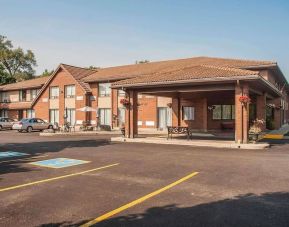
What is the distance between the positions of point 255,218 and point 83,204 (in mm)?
3341

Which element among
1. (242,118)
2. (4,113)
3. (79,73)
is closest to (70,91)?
(79,73)

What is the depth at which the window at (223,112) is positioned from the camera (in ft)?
95.3

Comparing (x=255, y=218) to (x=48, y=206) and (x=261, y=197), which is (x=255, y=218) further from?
(x=48, y=206)

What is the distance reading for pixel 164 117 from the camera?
30.4 meters

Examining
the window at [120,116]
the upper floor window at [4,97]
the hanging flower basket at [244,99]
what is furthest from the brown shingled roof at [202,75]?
the upper floor window at [4,97]

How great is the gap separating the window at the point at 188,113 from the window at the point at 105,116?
9155 mm

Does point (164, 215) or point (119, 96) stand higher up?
point (119, 96)

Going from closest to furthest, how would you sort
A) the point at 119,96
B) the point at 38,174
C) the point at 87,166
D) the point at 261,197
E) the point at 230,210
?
the point at 230,210
the point at 261,197
the point at 38,174
the point at 87,166
the point at 119,96

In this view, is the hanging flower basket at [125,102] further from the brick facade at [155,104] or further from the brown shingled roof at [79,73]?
the brown shingled roof at [79,73]

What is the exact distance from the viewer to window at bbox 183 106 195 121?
29.1 m

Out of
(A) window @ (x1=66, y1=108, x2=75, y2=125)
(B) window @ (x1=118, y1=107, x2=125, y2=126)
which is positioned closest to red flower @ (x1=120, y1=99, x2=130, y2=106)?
(B) window @ (x1=118, y1=107, x2=125, y2=126)

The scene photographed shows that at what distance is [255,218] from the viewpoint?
5.51 metres

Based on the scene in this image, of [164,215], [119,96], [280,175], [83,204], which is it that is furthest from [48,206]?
[119,96]

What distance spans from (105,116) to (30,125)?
8238 mm
